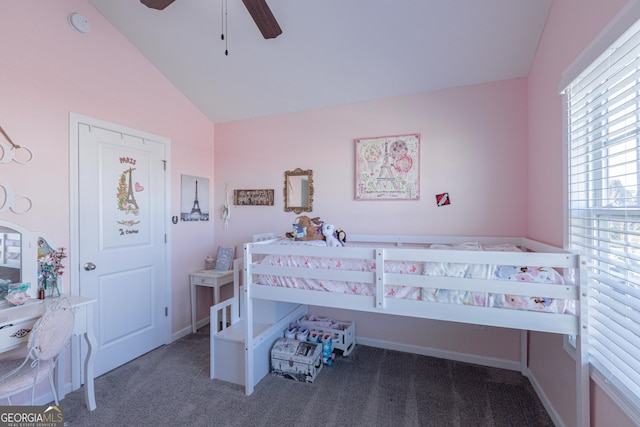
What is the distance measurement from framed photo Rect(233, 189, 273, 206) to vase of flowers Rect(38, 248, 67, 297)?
1651 mm

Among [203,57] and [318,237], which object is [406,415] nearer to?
[318,237]

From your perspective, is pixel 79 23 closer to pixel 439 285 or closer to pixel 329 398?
pixel 439 285

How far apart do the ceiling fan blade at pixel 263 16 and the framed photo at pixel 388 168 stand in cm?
133

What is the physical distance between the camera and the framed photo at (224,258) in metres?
3.32

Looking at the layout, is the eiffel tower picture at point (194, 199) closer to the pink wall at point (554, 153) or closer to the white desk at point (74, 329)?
the white desk at point (74, 329)

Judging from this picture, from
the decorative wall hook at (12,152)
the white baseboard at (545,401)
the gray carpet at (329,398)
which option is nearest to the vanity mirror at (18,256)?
the decorative wall hook at (12,152)

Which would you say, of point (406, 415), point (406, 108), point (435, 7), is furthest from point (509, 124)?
point (406, 415)

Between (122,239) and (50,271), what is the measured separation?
569mm

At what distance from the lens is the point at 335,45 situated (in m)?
2.29

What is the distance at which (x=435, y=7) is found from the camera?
1.91 m

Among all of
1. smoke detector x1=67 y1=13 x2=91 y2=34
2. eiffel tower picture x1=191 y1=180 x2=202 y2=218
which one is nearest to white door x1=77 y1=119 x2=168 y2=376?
eiffel tower picture x1=191 y1=180 x2=202 y2=218

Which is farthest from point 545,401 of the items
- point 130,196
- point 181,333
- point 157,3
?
point 130,196

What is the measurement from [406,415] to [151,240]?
2.59m

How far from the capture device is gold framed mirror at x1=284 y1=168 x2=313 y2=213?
3025 millimetres
